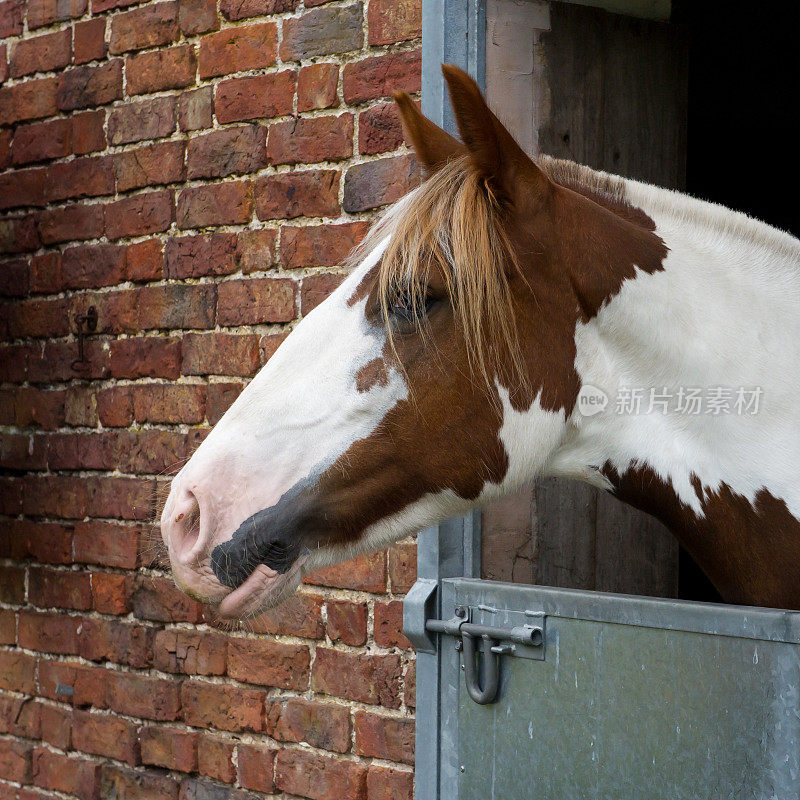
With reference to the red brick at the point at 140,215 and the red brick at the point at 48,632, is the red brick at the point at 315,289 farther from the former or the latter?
the red brick at the point at 48,632

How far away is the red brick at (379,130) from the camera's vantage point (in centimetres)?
191

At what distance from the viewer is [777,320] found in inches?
53.7

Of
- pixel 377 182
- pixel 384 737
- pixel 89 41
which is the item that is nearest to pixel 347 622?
pixel 384 737

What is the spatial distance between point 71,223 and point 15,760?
150 cm

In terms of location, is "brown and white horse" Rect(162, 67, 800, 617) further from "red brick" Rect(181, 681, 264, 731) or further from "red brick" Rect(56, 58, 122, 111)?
"red brick" Rect(56, 58, 122, 111)

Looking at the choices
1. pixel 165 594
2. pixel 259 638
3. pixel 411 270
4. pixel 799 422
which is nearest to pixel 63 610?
pixel 165 594

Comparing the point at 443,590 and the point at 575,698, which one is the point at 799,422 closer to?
the point at 575,698

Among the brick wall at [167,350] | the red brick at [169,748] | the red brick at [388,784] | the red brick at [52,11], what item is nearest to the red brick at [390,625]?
the brick wall at [167,350]

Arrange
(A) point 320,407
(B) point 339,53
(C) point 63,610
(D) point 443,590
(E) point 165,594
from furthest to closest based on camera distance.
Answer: (C) point 63,610 → (E) point 165,594 → (B) point 339,53 → (D) point 443,590 → (A) point 320,407

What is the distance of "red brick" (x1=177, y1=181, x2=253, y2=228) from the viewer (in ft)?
7.12

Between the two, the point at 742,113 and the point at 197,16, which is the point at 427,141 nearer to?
the point at 197,16

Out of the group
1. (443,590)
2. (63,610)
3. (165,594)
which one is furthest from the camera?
(63,610)

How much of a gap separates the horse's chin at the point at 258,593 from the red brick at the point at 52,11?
1.86 metres

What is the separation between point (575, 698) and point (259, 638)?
945mm
